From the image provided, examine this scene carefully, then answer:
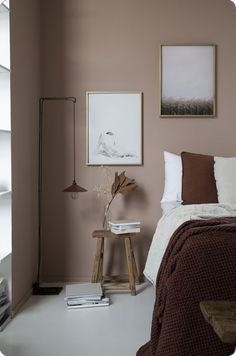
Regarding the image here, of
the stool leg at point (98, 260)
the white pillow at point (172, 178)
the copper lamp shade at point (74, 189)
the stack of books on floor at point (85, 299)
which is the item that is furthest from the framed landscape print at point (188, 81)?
the stack of books on floor at point (85, 299)

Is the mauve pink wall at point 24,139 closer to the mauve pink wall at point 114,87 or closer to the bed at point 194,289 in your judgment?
the mauve pink wall at point 114,87

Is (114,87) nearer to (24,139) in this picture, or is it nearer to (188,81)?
(188,81)

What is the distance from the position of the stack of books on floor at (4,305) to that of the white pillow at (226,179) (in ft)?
5.35

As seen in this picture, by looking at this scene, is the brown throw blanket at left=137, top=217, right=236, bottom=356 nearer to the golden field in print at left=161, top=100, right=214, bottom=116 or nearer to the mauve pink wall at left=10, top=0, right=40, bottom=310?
the mauve pink wall at left=10, top=0, right=40, bottom=310

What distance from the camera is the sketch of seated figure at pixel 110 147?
143 inches

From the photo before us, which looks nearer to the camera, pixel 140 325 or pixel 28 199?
pixel 140 325

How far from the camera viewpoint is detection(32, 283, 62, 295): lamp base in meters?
3.29

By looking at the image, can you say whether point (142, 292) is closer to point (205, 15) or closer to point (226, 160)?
point (226, 160)

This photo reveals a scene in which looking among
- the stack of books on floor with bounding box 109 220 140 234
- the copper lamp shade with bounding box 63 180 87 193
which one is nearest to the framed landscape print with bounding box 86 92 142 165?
the copper lamp shade with bounding box 63 180 87 193

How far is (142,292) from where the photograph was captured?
332 cm

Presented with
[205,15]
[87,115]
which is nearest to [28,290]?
[87,115]

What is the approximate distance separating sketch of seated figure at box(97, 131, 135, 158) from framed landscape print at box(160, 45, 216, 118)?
463mm

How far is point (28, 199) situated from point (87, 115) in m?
0.92

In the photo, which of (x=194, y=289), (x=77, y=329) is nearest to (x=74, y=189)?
(x=77, y=329)
